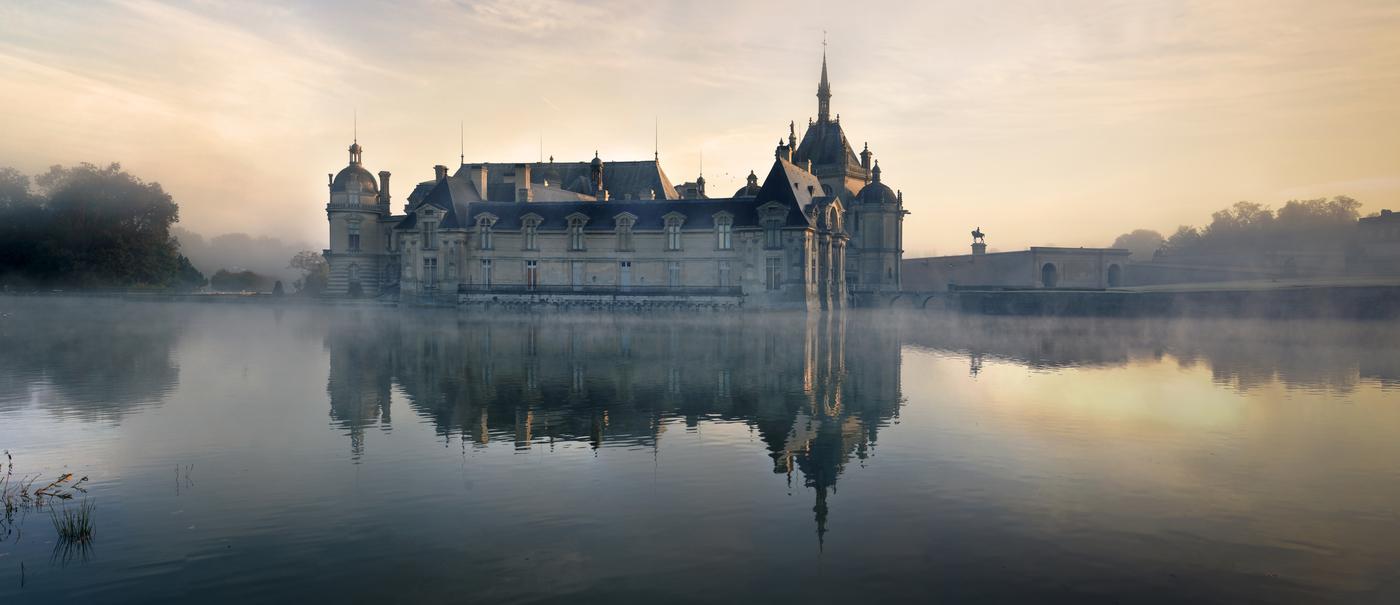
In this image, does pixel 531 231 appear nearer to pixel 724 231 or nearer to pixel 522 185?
pixel 522 185

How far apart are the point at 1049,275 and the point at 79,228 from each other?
88214 mm

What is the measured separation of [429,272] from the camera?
2635 inches

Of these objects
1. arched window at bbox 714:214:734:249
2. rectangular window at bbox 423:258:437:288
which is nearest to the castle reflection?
arched window at bbox 714:214:734:249

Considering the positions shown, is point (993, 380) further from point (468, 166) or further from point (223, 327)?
point (468, 166)

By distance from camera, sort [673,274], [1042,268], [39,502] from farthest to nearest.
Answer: [1042,268], [673,274], [39,502]

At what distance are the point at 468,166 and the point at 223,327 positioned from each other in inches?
1303

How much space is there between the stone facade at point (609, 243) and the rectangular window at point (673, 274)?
0.07 meters

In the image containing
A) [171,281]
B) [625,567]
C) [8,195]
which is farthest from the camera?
[171,281]

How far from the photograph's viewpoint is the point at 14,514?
10.5 m

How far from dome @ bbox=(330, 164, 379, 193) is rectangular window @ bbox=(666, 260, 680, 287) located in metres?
30.2

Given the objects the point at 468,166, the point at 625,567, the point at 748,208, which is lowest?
the point at 625,567

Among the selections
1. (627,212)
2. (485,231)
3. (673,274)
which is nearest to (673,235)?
(673,274)

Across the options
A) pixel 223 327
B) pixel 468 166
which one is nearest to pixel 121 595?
pixel 223 327

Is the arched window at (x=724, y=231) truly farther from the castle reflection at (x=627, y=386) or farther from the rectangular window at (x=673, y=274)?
the castle reflection at (x=627, y=386)
